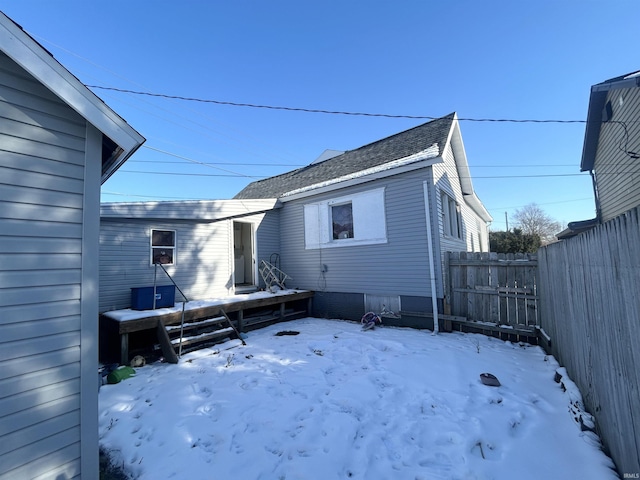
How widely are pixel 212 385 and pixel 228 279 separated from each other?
4804 millimetres

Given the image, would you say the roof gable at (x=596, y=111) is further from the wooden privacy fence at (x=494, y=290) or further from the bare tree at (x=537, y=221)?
the bare tree at (x=537, y=221)

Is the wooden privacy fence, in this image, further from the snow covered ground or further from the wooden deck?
the wooden deck

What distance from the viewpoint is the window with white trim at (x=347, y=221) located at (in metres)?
7.65

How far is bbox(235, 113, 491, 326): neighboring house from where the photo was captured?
689 centimetres

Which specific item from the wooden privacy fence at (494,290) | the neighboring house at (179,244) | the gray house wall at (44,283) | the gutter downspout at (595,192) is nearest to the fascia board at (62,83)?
the gray house wall at (44,283)

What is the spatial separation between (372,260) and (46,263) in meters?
6.71

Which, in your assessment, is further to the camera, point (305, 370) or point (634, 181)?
point (634, 181)

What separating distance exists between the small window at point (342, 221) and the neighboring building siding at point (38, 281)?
672 cm

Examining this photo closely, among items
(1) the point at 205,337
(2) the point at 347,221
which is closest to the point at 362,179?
(2) the point at 347,221

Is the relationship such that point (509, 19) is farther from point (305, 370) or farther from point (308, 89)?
point (305, 370)

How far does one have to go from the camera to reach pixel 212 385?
394 centimetres

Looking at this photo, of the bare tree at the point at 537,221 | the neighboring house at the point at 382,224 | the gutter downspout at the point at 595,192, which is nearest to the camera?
the neighboring house at the point at 382,224

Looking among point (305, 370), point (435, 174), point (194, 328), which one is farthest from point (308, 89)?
point (305, 370)

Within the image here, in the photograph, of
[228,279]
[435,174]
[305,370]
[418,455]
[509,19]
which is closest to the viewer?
[418,455]
